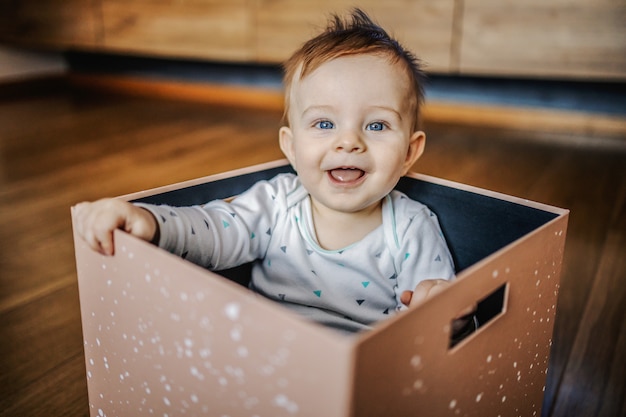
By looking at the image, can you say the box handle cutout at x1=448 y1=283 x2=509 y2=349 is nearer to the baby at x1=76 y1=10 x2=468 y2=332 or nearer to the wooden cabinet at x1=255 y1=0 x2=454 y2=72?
the baby at x1=76 y1=10 x2=468 y2=332

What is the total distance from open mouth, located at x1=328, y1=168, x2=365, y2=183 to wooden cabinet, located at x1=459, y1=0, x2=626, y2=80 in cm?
134

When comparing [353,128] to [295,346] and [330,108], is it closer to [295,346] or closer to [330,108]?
[330,108]

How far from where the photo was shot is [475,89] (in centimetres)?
206

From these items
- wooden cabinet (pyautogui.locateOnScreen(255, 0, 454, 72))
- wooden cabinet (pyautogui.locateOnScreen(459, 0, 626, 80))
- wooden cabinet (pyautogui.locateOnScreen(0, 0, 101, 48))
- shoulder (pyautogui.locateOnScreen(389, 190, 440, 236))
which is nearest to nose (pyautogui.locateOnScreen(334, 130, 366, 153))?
shoulder (pyautogui.locateOnScreen(389, 190, 440, 236))

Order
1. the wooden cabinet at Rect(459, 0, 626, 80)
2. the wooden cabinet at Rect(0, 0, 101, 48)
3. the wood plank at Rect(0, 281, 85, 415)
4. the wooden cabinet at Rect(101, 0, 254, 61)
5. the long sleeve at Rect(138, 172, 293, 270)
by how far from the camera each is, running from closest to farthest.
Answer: the long sleeve at Rect(138, 172, 293, 270) → the wood plank at Rect(0, 281, 85, 415) → the wooden cabinet at Rect(459, 0, 626, 80) → the wooden cabinet at Rect(101, 0, 254, 61) → the wooden cabinet at Rect(0, 0, 101, 48)

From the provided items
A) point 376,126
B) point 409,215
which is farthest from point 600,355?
point 376,126

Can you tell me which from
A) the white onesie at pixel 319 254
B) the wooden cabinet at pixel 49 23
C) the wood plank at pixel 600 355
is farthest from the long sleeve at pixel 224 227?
the wooden cabinet at pixel 49 23

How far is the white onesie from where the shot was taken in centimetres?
63

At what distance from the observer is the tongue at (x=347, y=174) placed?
23.9 inches

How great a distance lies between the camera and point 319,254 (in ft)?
2.15

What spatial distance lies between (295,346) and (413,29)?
169cm

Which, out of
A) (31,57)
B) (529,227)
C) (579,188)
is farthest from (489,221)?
(31,57)

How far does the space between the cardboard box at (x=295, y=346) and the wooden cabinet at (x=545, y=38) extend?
130 cm

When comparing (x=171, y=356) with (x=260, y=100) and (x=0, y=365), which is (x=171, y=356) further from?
(x=260, y=100)
